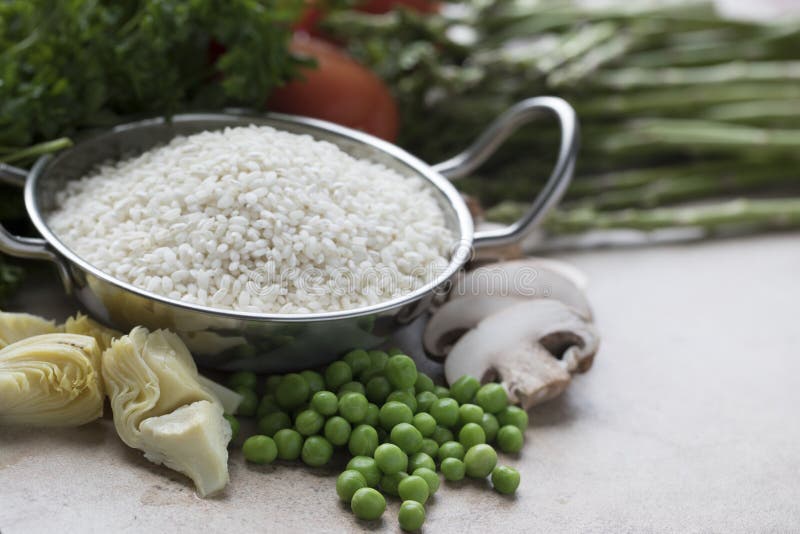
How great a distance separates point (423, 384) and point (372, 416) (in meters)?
0.12

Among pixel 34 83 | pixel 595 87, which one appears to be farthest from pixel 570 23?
pixel 34 83

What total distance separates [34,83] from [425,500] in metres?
1.02

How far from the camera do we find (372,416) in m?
1.30

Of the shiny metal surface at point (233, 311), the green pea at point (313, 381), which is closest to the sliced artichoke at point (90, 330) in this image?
the shiny metal surface at point (233, 311)

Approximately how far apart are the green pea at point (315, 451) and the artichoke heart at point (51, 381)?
0.98 ft

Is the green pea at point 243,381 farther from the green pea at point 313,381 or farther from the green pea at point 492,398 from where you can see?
the green pea at point 492,398

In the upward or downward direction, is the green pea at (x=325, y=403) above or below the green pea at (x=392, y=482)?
above

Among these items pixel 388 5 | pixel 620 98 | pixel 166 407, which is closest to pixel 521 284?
pixel 166 407

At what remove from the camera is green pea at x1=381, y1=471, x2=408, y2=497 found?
121cm

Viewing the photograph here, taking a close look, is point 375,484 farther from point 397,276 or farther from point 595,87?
point 595,87

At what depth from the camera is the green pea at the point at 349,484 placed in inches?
46.1

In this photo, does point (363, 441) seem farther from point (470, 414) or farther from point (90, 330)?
point (90, 330)

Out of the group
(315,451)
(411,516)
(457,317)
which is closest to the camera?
(411,516)

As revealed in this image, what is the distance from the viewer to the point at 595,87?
2.29 meters
